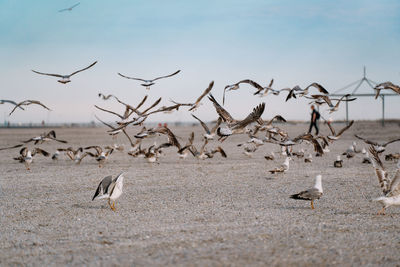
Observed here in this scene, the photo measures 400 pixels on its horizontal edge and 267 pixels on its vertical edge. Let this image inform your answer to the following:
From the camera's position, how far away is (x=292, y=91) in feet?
43.3

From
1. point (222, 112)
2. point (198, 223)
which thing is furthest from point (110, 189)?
point (222, 112)

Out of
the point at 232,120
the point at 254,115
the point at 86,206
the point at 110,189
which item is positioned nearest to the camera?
the point at 110,189

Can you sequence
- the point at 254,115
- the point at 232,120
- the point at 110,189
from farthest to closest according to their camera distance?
the point at 232,120 < the point at 254,115 < the point at 110,189

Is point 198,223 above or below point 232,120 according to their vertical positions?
below

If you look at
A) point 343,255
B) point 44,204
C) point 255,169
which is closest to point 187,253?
point 343,255

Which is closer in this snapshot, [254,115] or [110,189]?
[110,189]

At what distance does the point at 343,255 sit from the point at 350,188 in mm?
6028

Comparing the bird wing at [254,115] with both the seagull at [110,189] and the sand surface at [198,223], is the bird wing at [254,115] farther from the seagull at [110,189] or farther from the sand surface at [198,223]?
the seagull at [110,189]

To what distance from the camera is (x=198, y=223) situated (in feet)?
23.6

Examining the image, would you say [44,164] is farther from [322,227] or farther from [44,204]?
[322,227]

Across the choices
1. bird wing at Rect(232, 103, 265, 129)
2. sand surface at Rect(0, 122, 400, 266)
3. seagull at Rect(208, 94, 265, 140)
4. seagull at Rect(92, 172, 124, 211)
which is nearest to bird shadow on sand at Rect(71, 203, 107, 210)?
sand surface at Rect(0, 122, 400, 266)

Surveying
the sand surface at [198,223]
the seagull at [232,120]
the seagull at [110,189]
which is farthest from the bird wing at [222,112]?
the seagull at [110,189]

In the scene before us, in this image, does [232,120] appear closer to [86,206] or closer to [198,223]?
[198,223]

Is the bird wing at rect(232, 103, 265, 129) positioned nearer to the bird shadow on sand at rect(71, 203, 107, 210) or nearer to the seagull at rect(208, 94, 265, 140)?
the seagull at rect(208, 94, 265, 140)
